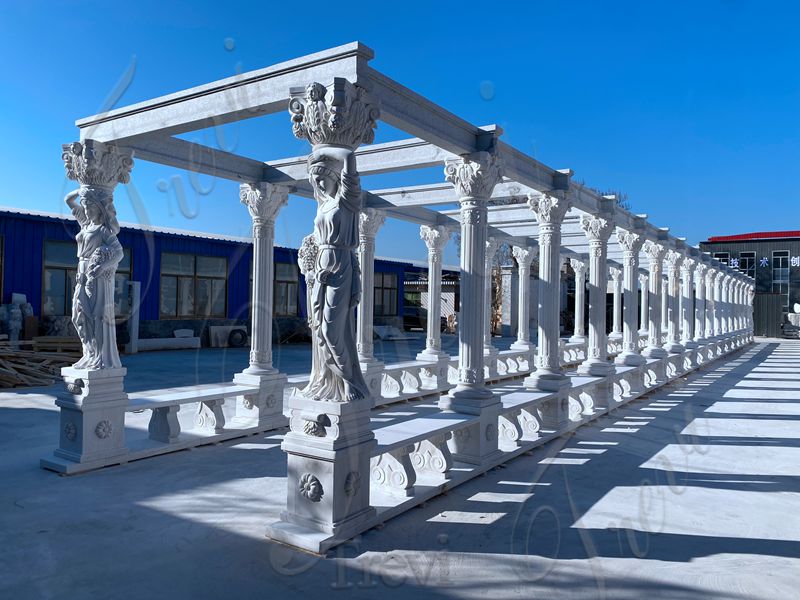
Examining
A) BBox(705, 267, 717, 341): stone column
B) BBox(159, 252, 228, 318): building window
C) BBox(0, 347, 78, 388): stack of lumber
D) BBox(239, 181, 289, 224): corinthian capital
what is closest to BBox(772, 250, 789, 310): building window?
BBox(705, 267, 717, 341): stone column

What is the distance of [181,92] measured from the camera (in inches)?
222

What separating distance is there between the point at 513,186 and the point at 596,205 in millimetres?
1991

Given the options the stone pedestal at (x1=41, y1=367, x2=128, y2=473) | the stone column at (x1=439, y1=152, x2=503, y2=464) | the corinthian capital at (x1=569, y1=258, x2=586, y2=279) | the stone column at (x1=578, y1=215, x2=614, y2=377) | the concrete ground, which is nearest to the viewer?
the concrete ground

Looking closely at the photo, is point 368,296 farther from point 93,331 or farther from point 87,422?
point 87,422

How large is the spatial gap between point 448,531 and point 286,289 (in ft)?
70.8

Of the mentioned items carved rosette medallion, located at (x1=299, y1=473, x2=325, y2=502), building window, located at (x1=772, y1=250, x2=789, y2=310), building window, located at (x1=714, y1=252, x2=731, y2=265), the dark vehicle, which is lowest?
carved rosette medallion, located at (x1=299, y1=473, x2=325, y2=502)

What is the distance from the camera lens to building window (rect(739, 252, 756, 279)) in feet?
138

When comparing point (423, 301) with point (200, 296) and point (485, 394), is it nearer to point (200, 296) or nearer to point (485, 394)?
point (200, 296)

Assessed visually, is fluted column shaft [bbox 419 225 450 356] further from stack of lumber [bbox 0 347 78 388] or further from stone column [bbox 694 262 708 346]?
stone column [bbox 694 262 708 346]

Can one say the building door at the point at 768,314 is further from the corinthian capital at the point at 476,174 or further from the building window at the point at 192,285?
the corinthian capital at the point at 476,174

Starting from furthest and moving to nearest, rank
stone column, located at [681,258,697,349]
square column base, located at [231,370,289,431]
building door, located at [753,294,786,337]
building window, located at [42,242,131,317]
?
building door, located at [753,294,786,337] → building window, located at [42,242,131,317] → stone column, located at [681,258,697,349] → square column base, located at [231,370,289,431]

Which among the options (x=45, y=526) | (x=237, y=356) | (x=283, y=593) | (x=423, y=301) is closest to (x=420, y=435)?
(x=283, y=593)

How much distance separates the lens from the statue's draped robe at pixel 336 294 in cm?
436

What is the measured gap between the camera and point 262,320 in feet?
26.9
